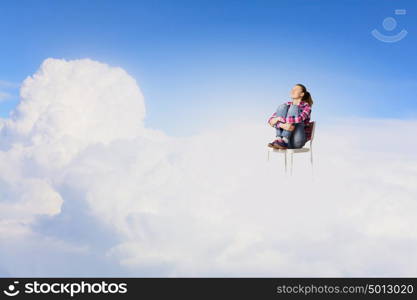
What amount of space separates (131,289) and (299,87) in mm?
4182

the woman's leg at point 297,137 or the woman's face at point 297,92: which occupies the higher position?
the woman's face at point 297,92

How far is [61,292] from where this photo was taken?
7141mm

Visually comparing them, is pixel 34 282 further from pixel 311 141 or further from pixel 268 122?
pixel 311 141

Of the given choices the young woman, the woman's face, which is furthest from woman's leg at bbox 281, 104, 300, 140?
the woman's face

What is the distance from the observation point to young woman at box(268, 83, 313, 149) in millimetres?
8602

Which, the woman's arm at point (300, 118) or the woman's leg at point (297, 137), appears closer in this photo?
the woman's arm at point (300, 118)

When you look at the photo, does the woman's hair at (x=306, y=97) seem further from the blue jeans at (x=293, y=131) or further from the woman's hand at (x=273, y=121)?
the woman's hand at (x=273, y=121)

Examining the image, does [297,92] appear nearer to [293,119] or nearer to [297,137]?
[293,119]

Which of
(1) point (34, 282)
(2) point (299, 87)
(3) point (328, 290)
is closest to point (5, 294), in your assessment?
(1) point (34, 282)

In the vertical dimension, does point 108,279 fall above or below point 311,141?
below

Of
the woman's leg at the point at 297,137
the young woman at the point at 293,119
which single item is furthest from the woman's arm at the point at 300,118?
the woman's leg at the point at 297,137

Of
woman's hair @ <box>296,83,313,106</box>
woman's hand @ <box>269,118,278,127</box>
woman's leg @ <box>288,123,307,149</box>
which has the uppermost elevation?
woman's hair @ <box>296,83,313,106</box>

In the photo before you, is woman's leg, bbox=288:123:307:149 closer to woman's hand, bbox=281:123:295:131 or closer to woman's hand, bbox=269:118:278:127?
woman's hand, bbox=281:123:295:131

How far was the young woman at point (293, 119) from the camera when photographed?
28.2 ft
